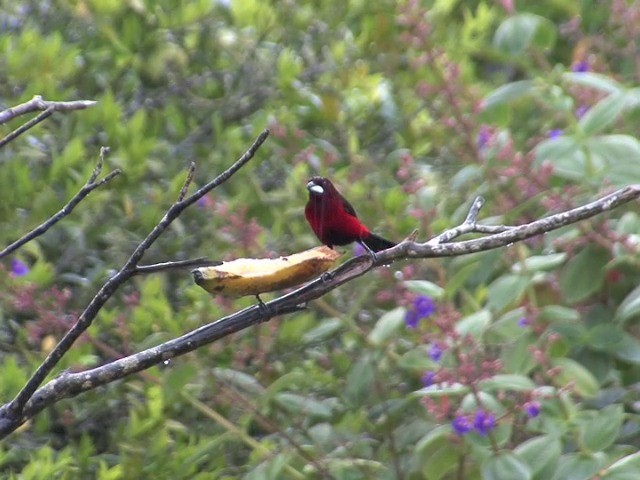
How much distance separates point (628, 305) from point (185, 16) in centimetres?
160

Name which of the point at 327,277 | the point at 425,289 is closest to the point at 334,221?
the point at 425,289

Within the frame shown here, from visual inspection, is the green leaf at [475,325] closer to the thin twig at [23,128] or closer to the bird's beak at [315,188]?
the bird's beak at [315,188]

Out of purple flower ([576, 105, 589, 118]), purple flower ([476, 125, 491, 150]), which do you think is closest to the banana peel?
purple flower ([476, 125, 491, 150])

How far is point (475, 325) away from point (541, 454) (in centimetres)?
28

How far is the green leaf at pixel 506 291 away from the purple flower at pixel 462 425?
0.89 feet

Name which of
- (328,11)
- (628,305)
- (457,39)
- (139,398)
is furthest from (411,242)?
(457,39)

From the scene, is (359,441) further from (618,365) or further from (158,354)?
(158,354)

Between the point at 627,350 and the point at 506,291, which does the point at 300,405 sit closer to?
the point at 506,291

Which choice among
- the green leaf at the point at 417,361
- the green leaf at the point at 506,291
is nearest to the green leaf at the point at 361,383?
the green leaf at the point at 417,361

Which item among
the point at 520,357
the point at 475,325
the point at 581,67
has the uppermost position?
the point at 581,67

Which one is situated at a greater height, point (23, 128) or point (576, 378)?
point (23, 128)

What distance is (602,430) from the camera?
7.36ft

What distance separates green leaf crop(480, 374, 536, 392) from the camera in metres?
2.26

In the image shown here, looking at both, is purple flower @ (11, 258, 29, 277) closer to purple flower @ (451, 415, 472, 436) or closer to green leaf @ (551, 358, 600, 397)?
purple flower @ (451, 415, 472, 436)
